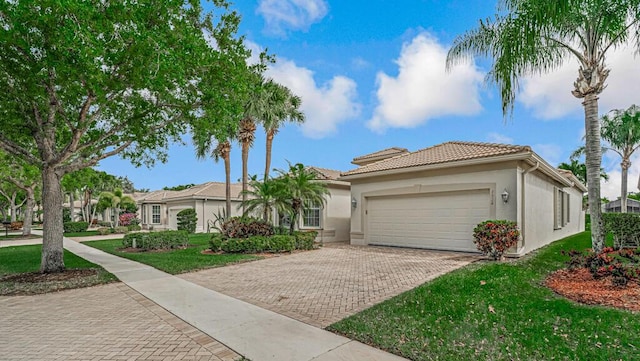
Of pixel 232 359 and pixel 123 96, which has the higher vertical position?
pixel 123 96

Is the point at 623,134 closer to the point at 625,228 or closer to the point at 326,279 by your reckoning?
the point at 625,228

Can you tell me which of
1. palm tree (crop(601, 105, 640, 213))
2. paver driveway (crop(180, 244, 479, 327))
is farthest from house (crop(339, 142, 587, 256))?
palm tree (crop(601, 105, 640, 213))

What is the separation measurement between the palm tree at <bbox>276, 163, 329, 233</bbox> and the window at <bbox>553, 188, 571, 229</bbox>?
11.1 metres

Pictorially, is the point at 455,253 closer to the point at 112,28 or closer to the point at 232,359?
the point at 232,359

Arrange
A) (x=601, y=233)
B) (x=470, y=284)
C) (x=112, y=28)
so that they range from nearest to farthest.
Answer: (x=470, y=284) < (x=112, y=28) < (x=601, y=233)

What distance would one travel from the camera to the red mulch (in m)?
5.54

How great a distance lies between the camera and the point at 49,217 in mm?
9094

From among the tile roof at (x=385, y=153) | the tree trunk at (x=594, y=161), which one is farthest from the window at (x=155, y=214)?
the tree trunk at (x=594, y=161)

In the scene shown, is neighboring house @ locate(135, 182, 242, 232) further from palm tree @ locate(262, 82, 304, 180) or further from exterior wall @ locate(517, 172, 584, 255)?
exterior wall @ locate(517, 172, 584, 255)

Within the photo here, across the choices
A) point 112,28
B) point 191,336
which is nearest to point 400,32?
point 112,28

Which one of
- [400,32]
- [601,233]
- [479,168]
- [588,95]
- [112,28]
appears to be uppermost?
[400,32]

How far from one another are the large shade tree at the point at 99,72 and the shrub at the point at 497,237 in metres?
8.97

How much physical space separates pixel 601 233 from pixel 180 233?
51.0 ft

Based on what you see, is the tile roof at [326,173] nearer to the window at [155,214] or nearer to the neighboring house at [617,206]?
the window at [155,214]
